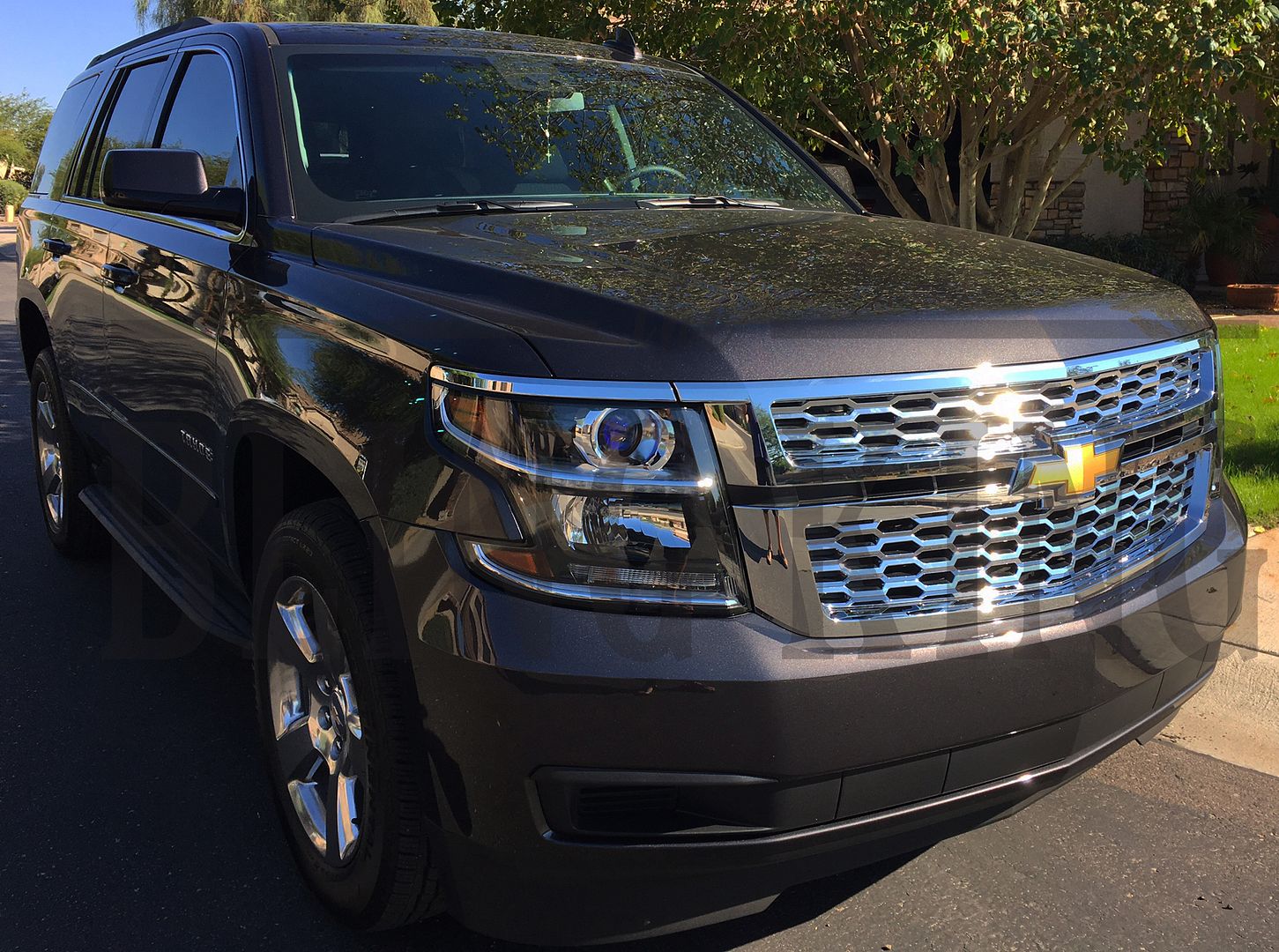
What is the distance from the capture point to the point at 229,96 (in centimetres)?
346

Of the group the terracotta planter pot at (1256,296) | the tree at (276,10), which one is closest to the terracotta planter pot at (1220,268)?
the terracotta planter pot at (1256,296)

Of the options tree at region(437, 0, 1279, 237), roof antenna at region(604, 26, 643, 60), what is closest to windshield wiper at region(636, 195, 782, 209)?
roof antenna at region(604, 26, 643, 60)

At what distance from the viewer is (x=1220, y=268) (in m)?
14.8

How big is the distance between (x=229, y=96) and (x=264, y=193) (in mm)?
513

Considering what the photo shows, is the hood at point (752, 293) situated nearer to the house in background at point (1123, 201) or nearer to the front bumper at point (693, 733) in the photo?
the front bumper at point (693, 733)

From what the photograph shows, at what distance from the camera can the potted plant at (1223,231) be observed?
14.4 metres

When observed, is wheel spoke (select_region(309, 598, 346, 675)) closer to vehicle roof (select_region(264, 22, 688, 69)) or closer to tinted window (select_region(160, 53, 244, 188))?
tinted window (select_region(160, 53, 244, 188))

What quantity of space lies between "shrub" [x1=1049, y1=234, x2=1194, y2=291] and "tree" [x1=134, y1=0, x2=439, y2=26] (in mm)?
17438

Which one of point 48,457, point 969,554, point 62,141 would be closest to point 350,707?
point 969,554

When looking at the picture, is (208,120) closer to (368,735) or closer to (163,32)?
(163,32)

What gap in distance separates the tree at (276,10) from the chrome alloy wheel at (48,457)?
77.4 ft

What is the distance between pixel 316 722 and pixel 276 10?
31.2m

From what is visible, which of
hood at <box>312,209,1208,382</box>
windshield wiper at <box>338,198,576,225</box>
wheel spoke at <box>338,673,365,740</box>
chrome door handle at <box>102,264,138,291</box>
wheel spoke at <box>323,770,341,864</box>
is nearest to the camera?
hood at <box>312,209,1208,382</box>

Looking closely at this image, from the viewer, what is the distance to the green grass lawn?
5.50m
